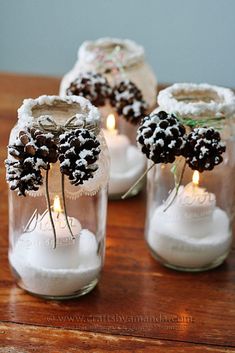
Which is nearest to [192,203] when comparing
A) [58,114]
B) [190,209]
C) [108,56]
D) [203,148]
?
[190,209]

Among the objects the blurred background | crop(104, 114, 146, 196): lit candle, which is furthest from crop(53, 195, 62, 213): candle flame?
the blurred background

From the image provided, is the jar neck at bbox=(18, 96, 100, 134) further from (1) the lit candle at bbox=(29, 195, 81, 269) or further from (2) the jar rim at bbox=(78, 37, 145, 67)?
(2) the jar rim at bbox=(78, 37, 145, 67)

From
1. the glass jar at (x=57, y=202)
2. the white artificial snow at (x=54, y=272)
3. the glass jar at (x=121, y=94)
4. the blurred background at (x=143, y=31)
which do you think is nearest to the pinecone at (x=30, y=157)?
the glass jar at (x=57, y=202)

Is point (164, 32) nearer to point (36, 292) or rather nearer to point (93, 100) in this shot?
point (93, 100)

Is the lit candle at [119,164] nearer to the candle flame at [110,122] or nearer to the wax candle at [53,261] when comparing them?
the candle flame at [110,122]

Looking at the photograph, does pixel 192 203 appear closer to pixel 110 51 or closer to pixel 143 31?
pixel 110 51
